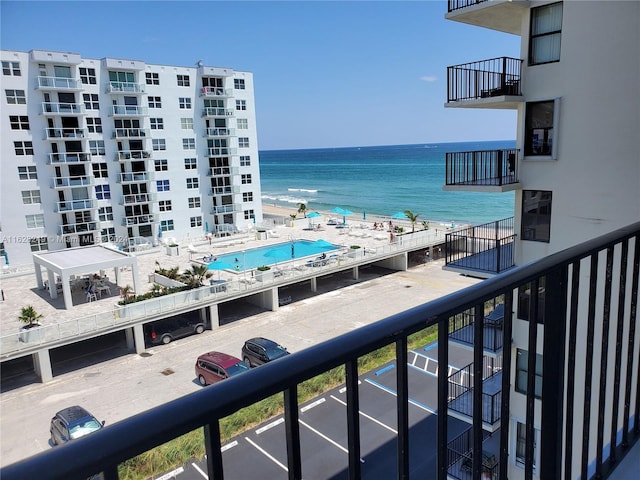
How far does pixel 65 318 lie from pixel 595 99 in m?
21.7

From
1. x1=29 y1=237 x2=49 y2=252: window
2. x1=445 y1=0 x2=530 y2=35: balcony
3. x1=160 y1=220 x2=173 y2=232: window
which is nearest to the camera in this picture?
x1=445 y1=0 x2=530 y2=35: balcony

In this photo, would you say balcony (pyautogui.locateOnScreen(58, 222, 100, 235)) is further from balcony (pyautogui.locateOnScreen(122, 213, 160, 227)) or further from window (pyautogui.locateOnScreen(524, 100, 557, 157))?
window (pyautogui.locateOnScreen(524, 100, 557, 157))

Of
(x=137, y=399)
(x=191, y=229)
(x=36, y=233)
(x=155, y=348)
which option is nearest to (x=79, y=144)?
(x=36, y=233)

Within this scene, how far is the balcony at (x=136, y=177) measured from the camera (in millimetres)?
36562

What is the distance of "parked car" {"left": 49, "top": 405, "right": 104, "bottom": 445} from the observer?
44.3ft

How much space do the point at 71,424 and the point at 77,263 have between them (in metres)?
11.0

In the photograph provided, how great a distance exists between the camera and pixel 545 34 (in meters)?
9.88

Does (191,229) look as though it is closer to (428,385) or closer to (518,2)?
(428,385)

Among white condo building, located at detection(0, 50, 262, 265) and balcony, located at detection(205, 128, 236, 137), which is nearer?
white condo building, located at detection(0, 50, 262, 265)

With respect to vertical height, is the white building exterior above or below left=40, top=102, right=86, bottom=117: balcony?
below

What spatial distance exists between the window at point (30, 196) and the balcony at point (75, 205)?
1.30m

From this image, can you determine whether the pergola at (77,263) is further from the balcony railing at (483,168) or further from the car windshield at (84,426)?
the balcony railing at (483,168)

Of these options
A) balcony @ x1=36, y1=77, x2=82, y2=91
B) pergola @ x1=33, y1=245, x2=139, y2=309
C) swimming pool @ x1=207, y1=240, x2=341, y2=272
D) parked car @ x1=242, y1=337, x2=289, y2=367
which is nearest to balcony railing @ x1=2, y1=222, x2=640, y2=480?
parked car @ x1=242, y1=337, x2=289, y2=367

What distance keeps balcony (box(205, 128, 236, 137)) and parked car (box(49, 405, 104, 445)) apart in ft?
95.5
